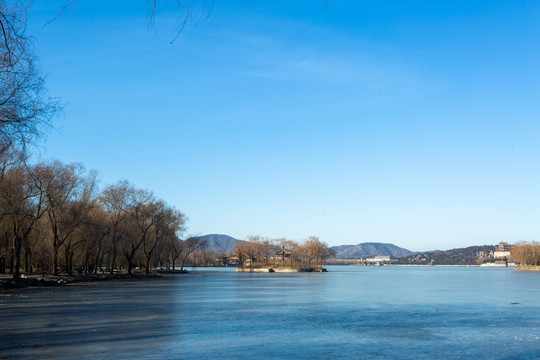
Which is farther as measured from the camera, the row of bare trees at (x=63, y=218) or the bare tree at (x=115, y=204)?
the bare tree at (x=115, y=204)

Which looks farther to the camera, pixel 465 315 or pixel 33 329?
pixel 465 315

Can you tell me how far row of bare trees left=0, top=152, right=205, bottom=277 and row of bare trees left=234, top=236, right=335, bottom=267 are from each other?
211 ft

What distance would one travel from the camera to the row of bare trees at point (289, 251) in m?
144

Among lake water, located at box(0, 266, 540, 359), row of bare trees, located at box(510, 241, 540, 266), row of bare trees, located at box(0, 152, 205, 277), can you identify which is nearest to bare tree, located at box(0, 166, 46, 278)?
→ row of bare trees, located at box(0, 152, 205, 277)

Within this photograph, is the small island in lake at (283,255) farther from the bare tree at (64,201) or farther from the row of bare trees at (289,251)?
the bare tree at (64,201)

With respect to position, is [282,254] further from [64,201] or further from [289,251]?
[64,201]

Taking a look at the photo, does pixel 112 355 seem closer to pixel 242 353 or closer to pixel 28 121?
pixel 242 353

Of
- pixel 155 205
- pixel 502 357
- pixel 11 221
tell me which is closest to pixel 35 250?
pixel 11 221

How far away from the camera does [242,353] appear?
565 inches

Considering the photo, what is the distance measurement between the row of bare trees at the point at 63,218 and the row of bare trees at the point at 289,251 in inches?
2534

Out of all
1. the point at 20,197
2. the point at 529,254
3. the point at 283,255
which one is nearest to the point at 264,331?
the point at 20,197

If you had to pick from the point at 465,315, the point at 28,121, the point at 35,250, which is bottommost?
the point at 465,315

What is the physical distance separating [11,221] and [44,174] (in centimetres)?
511

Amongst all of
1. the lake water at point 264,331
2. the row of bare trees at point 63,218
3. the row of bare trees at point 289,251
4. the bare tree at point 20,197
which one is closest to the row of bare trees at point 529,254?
the row of bare trees at point 289,251
